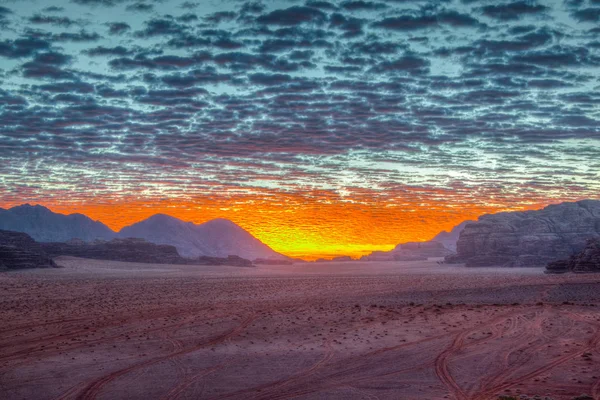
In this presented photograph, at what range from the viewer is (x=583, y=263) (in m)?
59.3

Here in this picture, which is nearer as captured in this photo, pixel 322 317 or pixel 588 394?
pixel 588 394

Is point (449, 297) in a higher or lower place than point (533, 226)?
lower

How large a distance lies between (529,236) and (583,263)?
46.3m

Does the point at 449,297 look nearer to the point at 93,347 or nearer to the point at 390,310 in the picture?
the point at 390,310

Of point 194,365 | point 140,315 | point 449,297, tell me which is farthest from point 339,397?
point 449,297

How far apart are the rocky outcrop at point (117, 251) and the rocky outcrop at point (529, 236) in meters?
71.8

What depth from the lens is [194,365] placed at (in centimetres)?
1495

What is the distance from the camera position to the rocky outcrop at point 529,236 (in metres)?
97.8

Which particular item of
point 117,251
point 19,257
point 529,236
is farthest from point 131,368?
point 529,236

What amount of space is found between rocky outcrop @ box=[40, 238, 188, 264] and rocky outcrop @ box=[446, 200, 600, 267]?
236 feet

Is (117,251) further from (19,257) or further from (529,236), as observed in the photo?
(529,236)

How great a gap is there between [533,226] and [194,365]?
363 ft

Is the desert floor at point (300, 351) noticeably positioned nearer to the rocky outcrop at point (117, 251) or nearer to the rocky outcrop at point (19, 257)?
the rocky outcrop at point (19, 257)

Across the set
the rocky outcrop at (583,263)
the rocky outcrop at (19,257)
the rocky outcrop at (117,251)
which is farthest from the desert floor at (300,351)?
the rocky outcrop at (117,251)
